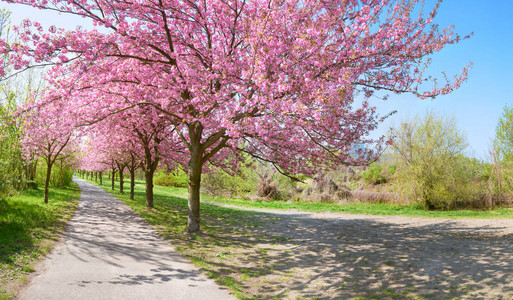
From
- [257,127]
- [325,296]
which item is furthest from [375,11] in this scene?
[325,296]

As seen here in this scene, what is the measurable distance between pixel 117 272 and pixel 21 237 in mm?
4001

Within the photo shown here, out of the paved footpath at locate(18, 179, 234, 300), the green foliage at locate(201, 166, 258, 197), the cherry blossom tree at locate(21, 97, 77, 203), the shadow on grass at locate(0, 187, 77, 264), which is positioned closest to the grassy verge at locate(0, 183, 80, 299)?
the shadow on grass at locate(0, 187, 77, 264)

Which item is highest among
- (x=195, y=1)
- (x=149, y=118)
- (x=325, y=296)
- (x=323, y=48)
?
(x=195, y=1)

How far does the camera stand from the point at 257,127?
25.3 feet

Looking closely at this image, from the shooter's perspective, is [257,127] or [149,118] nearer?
[257,127]

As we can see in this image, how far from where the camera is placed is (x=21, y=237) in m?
8.51

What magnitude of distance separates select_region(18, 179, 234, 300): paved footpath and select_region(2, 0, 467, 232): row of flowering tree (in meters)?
2.89

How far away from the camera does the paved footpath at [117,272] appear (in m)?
5.55

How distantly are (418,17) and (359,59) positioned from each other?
2453mm

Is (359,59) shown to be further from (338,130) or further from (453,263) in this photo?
(453,263)

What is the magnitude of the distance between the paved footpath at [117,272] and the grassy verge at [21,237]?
29 cm

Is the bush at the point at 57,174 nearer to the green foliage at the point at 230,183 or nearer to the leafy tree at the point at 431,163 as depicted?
the green foliage at the point at 230,183

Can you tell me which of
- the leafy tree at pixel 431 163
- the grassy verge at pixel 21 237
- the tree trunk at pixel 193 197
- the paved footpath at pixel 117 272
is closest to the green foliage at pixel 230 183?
the leafy tree at pixel 431 163

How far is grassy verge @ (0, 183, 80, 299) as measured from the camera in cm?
596
